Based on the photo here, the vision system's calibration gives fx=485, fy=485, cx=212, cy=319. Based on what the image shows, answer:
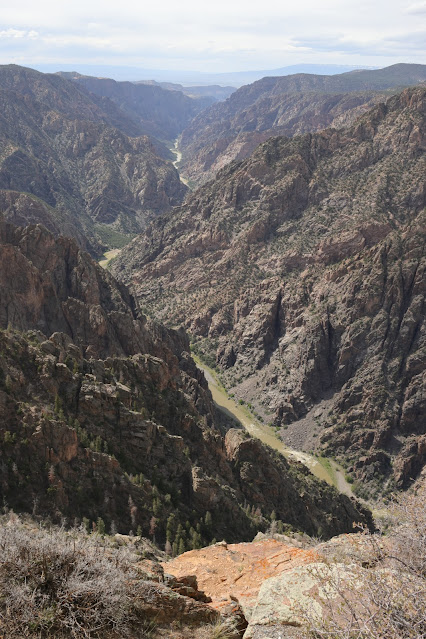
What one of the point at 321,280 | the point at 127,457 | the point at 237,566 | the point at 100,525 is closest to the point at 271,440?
the point at 321,280

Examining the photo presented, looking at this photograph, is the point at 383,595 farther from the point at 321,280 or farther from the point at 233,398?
the point at 321,280

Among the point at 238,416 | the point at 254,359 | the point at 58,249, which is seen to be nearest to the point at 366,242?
the point at 254,359

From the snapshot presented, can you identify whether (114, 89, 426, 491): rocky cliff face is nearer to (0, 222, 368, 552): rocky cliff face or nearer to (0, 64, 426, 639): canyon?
(0, 64, 426, 639): canyon

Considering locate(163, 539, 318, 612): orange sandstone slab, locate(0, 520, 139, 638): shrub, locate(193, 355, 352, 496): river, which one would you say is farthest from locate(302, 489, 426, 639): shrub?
locate(193, 355, 352, 496): river

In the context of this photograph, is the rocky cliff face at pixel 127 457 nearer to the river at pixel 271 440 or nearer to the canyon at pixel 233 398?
the canyon at pixel 233 398

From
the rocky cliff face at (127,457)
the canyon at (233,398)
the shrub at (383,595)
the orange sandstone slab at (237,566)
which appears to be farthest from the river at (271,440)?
the shrub at (383,595)

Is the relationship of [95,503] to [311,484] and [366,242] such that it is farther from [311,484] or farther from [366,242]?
[366,242]
